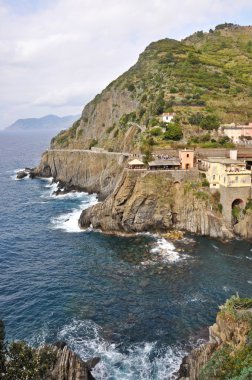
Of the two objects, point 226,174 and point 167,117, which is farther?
point 167,117

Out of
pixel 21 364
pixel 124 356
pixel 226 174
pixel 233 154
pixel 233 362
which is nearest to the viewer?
pixel 21 364

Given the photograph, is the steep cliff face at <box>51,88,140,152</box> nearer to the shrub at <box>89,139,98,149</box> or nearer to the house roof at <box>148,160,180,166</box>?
the shrub at <box>89,139,98,149</box>

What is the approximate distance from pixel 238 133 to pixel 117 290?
6212 centimetres

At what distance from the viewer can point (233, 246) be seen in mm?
64062

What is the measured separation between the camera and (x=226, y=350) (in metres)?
29.5

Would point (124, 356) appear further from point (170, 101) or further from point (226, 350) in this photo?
point (170, 101)

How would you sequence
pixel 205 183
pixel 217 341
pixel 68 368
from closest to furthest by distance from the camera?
pixel 68 368, pixel 217 341, pixel 205 183

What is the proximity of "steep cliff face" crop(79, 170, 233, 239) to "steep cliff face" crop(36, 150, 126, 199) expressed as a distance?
701 inches

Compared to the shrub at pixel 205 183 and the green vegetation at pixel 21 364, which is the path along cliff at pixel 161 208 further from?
the green vegetation at pixel 21 364

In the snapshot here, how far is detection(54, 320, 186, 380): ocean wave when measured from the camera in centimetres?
3538

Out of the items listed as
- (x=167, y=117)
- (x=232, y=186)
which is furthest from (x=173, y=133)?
(x=232, y=186)

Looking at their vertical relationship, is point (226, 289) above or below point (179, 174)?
below

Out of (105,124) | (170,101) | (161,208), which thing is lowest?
(161,208)

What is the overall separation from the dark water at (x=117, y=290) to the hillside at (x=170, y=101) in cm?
3302
